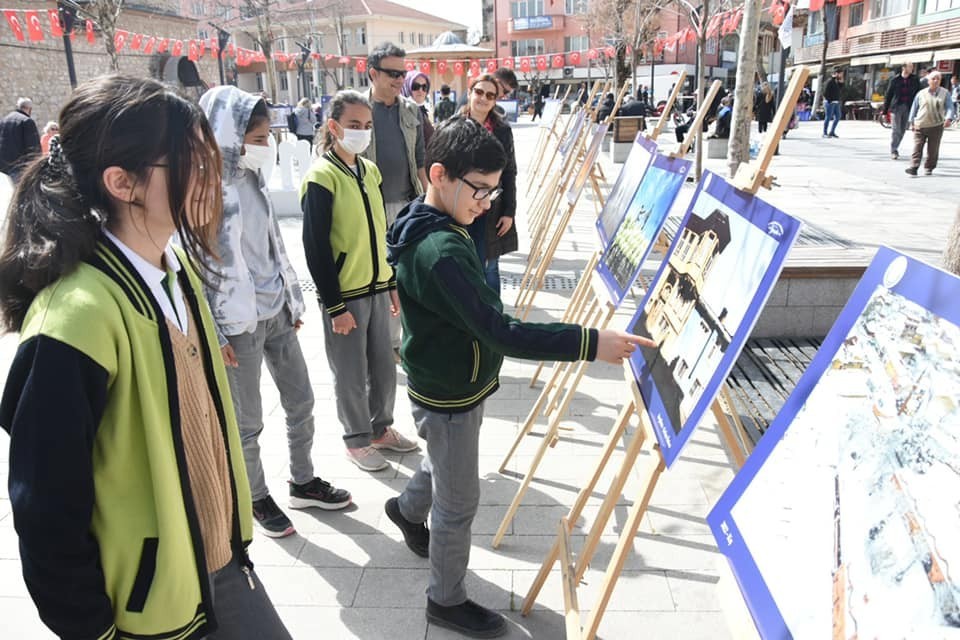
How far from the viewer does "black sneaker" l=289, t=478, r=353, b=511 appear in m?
3.23

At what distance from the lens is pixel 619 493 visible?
213 cm

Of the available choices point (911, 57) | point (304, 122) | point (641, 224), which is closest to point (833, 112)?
point (911, 57)

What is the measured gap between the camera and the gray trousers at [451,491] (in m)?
2.27

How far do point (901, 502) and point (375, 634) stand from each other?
6.31 ft

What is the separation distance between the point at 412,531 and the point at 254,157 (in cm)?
163

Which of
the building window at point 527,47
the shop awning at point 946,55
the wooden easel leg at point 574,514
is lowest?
the wooden easel leg at point 574,514

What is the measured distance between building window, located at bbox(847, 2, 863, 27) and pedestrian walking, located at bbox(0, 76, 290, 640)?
4642 cm

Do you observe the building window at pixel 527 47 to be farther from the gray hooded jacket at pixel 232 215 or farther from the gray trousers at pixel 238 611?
the gray trousers at pixel 238 611

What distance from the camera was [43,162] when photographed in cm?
129

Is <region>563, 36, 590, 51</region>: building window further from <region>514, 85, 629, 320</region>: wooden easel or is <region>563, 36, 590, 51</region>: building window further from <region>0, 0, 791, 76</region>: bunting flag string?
<region>514, 85, 629, 320</region>: wooden easel

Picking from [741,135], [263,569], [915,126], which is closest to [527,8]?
[915,126]

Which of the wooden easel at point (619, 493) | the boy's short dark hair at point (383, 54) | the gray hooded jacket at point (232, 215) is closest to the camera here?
the wooden easel at point (619, 493)

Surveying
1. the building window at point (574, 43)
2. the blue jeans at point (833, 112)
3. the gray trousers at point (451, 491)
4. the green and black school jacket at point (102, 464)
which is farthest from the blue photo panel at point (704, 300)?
the building window at point (574, 43)

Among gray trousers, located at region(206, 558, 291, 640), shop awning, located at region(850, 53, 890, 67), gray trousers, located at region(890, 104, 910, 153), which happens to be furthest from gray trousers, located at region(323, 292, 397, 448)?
shop awning, located at region(850, 53, 890, 67)
